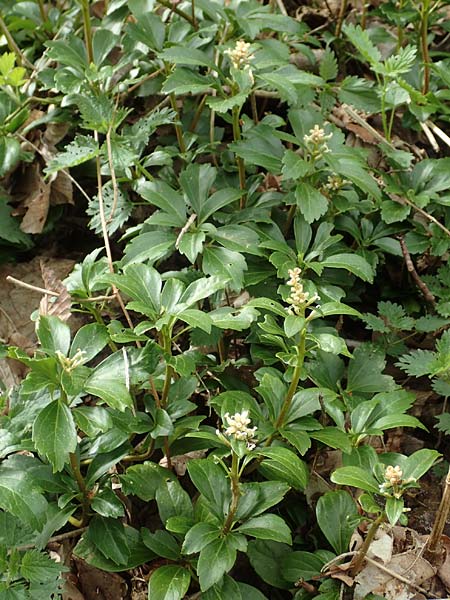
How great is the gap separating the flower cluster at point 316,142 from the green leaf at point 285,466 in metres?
0.85

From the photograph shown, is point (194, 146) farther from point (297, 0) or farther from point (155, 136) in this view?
point (297, 0)

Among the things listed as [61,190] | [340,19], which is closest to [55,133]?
[61,190]

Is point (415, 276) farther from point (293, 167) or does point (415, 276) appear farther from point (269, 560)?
point (269, 560)

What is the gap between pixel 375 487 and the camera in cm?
148

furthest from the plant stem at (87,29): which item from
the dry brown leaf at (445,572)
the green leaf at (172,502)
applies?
the dry brown leaf at (445,572)

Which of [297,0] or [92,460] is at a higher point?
[297,0]

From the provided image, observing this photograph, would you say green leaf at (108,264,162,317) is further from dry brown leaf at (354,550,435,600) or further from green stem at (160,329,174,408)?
dry brown leaf at (354,550,435,600)

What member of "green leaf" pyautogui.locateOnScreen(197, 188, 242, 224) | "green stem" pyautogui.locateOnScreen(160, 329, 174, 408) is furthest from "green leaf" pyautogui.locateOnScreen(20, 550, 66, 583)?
"green leaf" pyautogui.locateOnScreen(197, 188, 242, 224)

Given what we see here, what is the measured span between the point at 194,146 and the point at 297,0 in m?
0.99

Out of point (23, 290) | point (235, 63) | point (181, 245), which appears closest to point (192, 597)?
point (181, 245)

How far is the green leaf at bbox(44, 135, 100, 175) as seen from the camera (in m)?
2.04

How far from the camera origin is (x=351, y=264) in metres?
1.87

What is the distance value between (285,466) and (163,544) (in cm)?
32

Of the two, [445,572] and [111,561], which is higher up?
[111,561]
